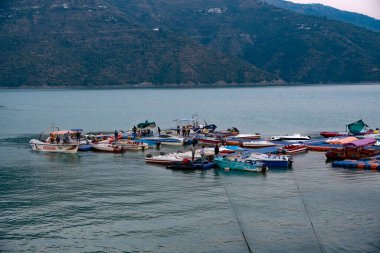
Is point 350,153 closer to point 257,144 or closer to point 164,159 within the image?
point 257,144

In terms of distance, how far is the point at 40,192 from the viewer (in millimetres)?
38875

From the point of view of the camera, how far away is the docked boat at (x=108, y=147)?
57600mm

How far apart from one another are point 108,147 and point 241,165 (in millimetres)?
17667

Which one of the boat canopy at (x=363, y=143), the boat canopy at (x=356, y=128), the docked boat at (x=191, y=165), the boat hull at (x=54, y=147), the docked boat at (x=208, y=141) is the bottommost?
the docked boat at (x=191, y=165)

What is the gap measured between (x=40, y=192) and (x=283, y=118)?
7648cm

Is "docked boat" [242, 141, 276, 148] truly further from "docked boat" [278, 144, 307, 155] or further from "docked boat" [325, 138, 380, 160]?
"docked boat" [325, 138, 380, 160]

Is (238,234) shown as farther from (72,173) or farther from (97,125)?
(97,125)

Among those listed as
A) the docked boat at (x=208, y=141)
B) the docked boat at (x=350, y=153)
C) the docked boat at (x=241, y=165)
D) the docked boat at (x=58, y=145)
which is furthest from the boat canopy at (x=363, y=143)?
the docked boat at (x=58, y=145)

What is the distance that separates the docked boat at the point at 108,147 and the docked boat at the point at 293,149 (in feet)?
53.2

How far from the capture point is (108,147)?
58.1 m

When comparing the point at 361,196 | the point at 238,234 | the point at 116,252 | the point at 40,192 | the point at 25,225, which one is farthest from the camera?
the point at 40,192

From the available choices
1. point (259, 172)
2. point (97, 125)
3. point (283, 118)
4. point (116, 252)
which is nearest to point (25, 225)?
point (116, 252)

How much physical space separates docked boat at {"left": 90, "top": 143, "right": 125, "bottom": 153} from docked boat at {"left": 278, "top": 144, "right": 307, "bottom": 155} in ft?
53.2

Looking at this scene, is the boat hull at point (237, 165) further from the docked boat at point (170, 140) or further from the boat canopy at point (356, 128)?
the boat canopy at point (356, 128)
